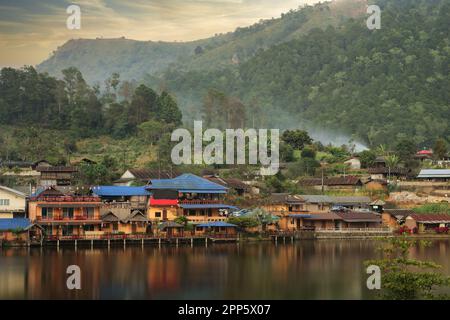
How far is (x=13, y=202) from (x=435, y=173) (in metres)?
42.0

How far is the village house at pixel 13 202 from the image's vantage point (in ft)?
175

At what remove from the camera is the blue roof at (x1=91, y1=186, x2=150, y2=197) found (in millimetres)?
58281

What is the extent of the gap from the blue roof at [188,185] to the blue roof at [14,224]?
10.6m

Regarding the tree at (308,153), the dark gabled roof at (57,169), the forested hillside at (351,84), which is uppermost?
the forested hillside at (351,84)

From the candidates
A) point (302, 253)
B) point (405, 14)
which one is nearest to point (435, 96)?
point (405, 14)

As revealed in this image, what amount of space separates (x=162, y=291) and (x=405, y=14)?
144116 mm

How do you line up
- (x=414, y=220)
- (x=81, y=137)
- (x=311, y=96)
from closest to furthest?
(x=414, y=220) → (x=81, y=137) → (x=311, y=96)

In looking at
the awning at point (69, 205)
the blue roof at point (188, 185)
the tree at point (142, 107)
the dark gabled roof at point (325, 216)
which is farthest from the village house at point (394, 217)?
the tree at point (142, 107)

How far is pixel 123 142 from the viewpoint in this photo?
87.8 metres

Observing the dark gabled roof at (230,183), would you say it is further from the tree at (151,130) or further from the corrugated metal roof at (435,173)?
the corrugated metal roof at (435,173)

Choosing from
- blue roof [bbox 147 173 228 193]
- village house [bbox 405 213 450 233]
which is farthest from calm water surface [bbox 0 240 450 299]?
village house [bbox 405 213 450 233]

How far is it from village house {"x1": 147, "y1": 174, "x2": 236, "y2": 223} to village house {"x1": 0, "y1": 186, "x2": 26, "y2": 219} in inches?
347

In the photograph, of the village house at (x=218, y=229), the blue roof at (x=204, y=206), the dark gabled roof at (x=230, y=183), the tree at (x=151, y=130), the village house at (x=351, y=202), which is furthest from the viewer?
the tree at (x=151, y=130)
